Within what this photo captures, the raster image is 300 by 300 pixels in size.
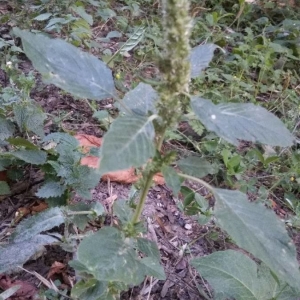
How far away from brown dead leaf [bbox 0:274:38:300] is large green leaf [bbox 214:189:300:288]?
2.62 ft

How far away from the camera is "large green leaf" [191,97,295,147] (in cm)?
86

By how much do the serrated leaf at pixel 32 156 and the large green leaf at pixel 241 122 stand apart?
0.92 meters

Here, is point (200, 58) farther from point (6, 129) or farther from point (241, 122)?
point (6, 129)

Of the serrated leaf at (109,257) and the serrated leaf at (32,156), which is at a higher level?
the serrated leaf at (109,257)

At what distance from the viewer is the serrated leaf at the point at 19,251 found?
55.7 inches

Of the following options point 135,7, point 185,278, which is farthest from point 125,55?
point 185,278

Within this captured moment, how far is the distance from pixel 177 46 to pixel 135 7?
2438 mm

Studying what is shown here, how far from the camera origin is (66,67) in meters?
0.94

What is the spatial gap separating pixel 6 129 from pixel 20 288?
67 centimetres

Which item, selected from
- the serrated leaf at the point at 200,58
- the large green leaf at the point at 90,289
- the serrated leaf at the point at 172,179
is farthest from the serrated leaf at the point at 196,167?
the large green leaf at the point at 90,289

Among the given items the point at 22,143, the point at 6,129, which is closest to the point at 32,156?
the point at 22,143

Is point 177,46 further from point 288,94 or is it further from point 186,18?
point 288,94

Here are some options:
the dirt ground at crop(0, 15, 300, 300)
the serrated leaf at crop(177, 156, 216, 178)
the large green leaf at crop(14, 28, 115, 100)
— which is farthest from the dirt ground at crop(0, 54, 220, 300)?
the large green leaf at crop(14, 28, 115, 100)

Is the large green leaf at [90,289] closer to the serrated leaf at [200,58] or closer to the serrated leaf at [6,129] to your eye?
the serrated leaf at [200,58]
